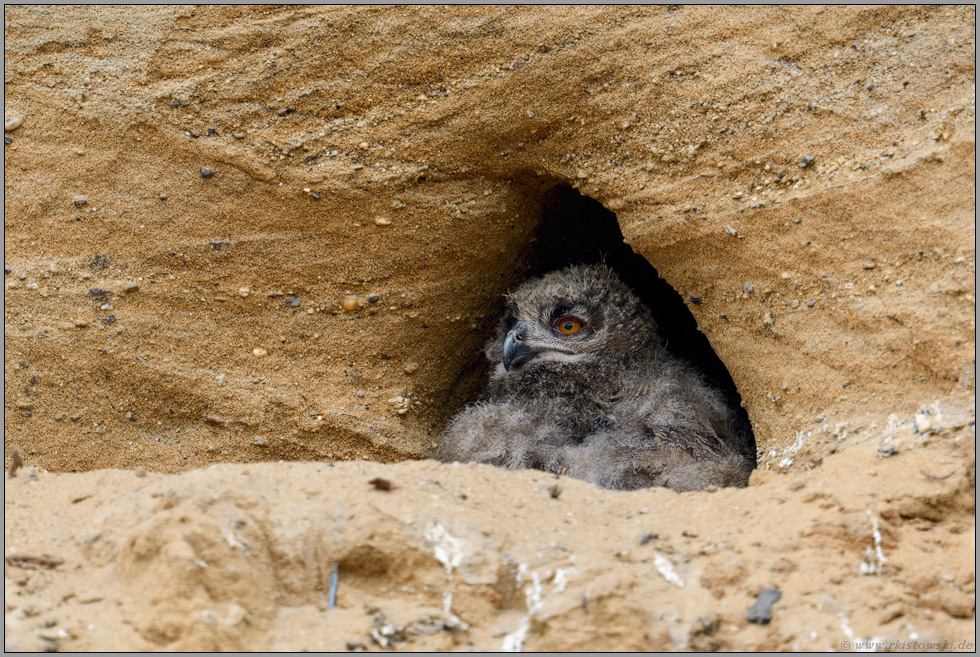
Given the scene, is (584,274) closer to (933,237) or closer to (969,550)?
(933,237)

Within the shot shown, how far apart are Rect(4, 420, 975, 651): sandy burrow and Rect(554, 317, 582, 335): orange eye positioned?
7.44 feet

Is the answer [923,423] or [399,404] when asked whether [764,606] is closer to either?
[923,423]

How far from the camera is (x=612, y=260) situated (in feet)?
21.4

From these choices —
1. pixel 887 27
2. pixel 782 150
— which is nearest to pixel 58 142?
pixel 782 150

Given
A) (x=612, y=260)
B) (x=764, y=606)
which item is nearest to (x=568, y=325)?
(x=612, y=260)

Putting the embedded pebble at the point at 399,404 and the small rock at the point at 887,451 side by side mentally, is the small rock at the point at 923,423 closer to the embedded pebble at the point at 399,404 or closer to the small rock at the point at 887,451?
the small rock at the point at 887,451

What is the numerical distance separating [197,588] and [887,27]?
388cm

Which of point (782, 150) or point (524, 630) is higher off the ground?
point (782, 150)

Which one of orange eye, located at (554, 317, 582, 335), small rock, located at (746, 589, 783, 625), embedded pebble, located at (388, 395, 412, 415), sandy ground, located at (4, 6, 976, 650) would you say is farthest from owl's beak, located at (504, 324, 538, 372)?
small rock, located at (746, 589, 783, 625)

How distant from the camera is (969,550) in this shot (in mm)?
2900

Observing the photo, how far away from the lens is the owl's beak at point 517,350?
551 centimetres

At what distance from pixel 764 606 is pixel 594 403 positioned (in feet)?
9.20

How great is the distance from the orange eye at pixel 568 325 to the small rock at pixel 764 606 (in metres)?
2.95

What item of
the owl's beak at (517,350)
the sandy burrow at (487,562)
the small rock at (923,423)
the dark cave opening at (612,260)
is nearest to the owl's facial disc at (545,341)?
the owl's beak at (517,350)
